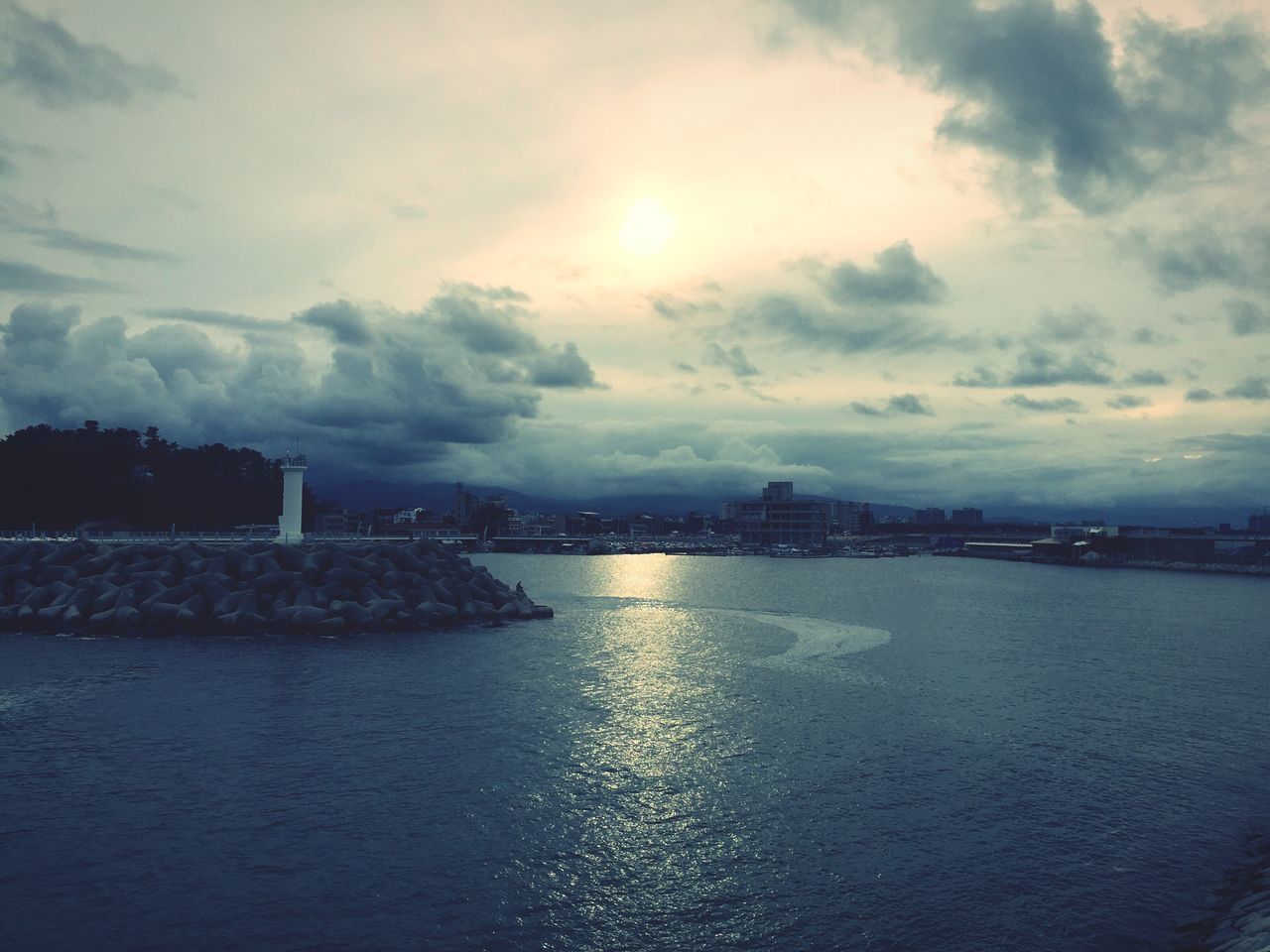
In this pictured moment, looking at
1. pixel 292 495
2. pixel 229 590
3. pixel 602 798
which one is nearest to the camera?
pixel 602 798

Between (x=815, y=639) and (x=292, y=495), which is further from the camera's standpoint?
(x=292, y=495)

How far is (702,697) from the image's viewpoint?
125ft

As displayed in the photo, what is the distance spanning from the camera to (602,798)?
23609mm

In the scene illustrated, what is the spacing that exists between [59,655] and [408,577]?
2332cm

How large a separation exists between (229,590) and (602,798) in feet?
136

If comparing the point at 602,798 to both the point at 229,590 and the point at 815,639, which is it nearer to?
the point at 815,639

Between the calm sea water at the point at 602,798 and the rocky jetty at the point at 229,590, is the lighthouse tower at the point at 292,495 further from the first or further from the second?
the calm sea water at the point at 602,798

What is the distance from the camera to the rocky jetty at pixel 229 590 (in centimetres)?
5219

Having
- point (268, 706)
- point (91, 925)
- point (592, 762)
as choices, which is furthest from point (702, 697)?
point (91, 925)

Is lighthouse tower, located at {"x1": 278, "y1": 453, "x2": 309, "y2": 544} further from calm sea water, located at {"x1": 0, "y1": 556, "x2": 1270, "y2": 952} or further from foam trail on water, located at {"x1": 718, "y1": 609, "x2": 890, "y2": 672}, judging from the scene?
foam trail on water, located at {"x1": 718, "y1": 609, "x2": 890, "y2": 672}

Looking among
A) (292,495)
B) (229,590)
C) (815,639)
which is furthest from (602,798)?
(292,495)

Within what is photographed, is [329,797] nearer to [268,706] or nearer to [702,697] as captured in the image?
[268,706]

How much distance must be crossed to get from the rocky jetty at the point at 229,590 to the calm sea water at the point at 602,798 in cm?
427

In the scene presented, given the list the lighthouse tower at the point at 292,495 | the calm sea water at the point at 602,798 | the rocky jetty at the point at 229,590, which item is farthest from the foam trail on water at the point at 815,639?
the lighthouse tower at the point at 292,495
